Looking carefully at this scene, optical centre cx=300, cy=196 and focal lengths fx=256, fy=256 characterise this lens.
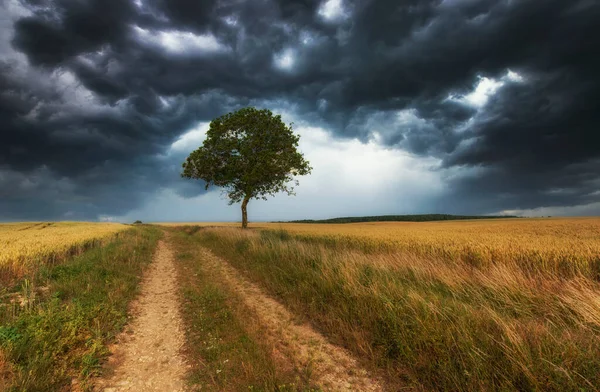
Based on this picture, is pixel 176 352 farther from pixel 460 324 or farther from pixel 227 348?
pixel 460 324

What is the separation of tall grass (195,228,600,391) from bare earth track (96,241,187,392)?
3.04 metres

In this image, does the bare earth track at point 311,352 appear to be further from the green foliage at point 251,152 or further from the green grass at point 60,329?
the green foliage at point 251,152

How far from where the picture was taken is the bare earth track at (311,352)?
13.5 feet

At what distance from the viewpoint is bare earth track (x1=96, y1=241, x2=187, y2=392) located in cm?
425

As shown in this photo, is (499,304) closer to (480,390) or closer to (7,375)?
(480,390)

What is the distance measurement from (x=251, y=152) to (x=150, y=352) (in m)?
28.2

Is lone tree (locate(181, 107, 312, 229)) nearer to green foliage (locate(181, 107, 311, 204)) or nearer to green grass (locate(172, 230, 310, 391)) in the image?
green foliage (locate(181, 107, 311, 204))

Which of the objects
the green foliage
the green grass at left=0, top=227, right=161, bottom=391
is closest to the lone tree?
the green foliage

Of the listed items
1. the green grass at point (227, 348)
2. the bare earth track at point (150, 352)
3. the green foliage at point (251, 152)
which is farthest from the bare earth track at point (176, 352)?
the green foliage at point (251, 152)

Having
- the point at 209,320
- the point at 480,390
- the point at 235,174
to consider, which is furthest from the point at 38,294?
the point at 235,174

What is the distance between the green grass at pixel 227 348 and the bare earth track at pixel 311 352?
28cm

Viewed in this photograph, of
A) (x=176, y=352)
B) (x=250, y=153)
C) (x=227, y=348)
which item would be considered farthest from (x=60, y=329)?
(x=250, y=153)

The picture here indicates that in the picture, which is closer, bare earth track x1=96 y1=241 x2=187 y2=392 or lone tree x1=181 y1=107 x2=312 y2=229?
bare earth track x1=96 y1=241 x2=187 y2=392

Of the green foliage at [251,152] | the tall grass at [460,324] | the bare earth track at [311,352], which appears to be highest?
the green foliage at [251,152]
